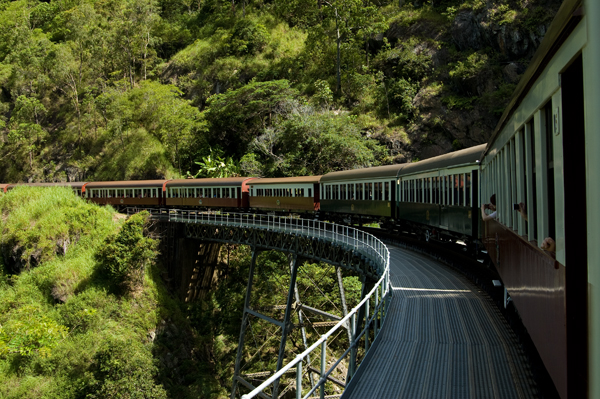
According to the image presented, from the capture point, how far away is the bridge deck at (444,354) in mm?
5711

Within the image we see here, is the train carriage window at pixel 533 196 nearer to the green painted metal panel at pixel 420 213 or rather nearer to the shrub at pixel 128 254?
the green painted metal panel at pixel 420 213

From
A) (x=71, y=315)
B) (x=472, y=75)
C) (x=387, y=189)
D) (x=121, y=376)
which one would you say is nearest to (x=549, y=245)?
(x=387, y=189)

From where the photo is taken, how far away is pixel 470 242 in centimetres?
1407

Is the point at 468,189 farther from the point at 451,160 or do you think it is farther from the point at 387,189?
the point at 387,189

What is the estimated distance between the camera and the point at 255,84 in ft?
144

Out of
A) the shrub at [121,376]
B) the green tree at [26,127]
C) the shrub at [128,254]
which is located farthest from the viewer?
the green tree at [26,127]

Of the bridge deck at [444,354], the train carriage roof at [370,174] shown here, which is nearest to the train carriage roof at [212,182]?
the train carriage roof at [370,174]

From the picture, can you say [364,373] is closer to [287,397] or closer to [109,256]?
[287,397]

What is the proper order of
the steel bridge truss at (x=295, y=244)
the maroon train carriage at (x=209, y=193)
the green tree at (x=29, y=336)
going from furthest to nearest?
the maroon train carriage at (x=209, y=193), the green tree at (x=29, y=336), the steel bridge truss at (x=295, y=244)

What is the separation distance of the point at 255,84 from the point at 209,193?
14.9 metres

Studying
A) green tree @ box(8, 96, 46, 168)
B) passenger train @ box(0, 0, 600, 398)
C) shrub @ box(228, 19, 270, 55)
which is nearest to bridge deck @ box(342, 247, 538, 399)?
passenger train @ box(0, 0, 600, 398)

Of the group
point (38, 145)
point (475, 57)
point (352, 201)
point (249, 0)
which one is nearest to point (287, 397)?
point (352, 201)

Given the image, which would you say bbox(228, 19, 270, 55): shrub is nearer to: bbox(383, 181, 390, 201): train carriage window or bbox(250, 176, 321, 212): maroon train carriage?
bbox(250, 176, 321, 212): maroon train carriage

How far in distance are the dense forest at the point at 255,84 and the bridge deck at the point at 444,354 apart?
25.2m
